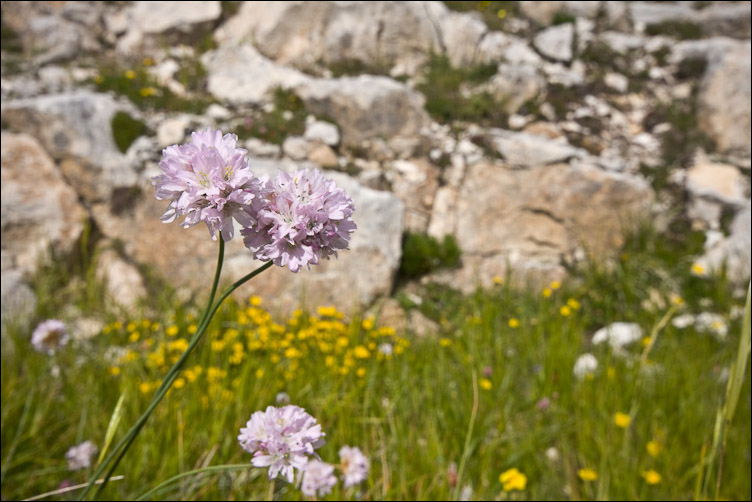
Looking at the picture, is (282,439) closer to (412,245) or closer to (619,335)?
(619,335)

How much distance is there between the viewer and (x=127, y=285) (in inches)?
131

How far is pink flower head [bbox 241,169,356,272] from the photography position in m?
0.68

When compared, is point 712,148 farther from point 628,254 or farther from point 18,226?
point 18,226

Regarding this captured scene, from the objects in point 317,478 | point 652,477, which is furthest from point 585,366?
point 317,478

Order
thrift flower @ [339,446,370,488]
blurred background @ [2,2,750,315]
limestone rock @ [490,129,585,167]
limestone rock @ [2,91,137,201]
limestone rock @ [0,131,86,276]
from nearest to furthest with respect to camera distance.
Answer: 1. thrift flower @ [339,446,370,488]
2. limestone rock @ [0,131,86,276]
3. limestone rock @ [2,91,137,201]
4. blurred background @ [2,2,750,315]
5. limestone rock @ [490,129,585,167]

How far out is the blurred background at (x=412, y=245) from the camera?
1.90 metres

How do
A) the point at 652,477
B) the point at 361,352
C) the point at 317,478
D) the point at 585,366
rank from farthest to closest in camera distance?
the point at 585,366, the point at 361,352, the point at 652,477, the point at 317,478

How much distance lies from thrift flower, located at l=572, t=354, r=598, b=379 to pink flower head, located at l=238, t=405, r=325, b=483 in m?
2.01

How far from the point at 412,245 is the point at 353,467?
98.0 inches

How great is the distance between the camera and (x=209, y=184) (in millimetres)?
671

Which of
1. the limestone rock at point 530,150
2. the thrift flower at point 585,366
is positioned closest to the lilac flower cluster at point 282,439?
the thrift flower at point 585,366

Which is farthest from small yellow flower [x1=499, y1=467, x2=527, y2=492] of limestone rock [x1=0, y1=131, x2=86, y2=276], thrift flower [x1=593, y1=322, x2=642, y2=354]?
limestone rock [x1=0, y1=131, x2=86, y2=276]

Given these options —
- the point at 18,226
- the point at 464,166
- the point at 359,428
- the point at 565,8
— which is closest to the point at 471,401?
the point at 359,428

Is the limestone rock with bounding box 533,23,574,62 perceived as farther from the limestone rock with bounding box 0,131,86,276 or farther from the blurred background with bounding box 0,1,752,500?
the limestone rock with bounding box 0,131,86,276
